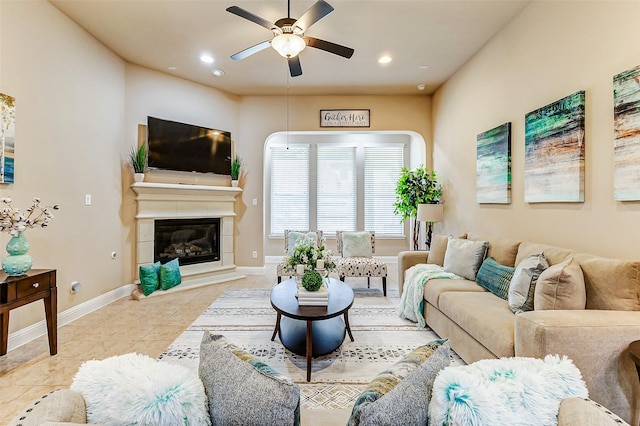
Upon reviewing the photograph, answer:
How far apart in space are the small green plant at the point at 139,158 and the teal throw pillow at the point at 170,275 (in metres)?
1.40

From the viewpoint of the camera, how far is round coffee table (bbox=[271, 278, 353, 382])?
2.23m

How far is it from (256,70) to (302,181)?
2507mm

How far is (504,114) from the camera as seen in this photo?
3.27m

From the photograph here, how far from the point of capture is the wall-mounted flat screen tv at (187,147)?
4359 millimetres

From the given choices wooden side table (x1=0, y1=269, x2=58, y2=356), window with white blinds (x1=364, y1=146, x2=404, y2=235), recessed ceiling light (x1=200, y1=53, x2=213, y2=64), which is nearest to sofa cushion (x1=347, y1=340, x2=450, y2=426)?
wooden side table (x1=0, y1=269, x2=58, y2=356)

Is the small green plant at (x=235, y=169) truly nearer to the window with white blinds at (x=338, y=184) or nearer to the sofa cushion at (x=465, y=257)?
the window with white blinds at (x=338, y=184)

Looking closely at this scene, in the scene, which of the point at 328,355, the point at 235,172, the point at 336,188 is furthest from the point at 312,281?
the point at 336,188

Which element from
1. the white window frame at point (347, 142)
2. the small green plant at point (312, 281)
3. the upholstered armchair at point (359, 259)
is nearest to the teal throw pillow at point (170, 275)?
the white window frame at point (347, 142)

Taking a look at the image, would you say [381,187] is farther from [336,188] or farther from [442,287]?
[442,287]

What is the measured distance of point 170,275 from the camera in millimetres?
4281

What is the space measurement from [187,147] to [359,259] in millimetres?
3194

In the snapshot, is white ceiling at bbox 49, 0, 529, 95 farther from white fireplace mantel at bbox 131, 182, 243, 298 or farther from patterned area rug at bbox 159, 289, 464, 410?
patterned area rug at bbox 159, 289, 464, 410

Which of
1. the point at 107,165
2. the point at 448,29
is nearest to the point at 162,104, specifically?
the point at 107,165

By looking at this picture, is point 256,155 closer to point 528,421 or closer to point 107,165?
point 107,165
